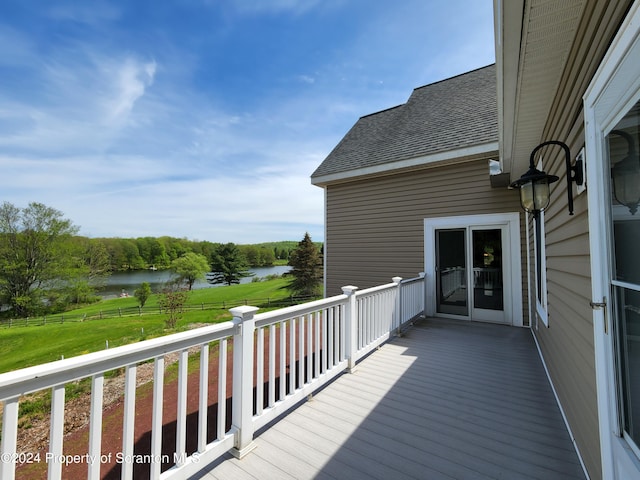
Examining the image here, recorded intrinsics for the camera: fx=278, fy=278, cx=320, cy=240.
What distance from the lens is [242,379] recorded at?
189 centimetres

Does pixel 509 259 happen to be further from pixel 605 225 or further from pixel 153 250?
pixel 153 250

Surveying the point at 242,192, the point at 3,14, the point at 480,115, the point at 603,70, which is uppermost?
the point at 3,14

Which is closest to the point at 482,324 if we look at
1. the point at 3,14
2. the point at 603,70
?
the point at 603,70

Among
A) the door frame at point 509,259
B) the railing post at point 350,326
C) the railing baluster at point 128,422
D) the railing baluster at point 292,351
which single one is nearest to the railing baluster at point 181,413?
the railing baluster at point 128,422

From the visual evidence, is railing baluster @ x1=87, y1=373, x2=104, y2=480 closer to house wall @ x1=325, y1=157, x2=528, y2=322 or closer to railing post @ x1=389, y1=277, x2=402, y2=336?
railing post @ x1=389, y1=277, x2=402, y2=336

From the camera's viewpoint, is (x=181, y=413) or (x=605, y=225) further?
(x=181, y=413)

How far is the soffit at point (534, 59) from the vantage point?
155 centimetres

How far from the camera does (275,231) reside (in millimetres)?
48094

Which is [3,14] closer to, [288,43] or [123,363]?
[288,43]

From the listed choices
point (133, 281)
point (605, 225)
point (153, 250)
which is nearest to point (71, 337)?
point (605, 225)

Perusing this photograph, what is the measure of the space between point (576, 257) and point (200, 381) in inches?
99.4

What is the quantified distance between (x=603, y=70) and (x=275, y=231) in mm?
47763

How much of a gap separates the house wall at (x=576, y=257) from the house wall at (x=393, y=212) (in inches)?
112

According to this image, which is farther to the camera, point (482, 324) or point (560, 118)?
point (482, 324)
